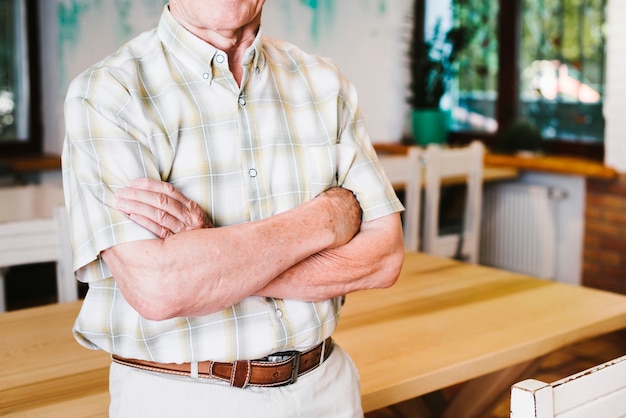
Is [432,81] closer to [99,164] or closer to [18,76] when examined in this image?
[18,76]

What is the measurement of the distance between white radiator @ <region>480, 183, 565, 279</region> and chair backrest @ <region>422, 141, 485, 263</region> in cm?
65

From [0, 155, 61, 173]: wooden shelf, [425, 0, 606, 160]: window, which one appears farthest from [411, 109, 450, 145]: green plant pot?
[0, 155, 61, 173]: wooden shelf

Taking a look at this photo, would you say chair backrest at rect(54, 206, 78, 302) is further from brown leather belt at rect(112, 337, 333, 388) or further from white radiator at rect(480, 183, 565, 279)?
white radiator at rect(480, 183, 565, 279)

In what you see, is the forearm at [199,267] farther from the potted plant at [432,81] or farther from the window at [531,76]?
the potted plant at [432,81]

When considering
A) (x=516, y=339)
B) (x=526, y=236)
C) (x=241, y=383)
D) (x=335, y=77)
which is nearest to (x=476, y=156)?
(x=526, y=236)

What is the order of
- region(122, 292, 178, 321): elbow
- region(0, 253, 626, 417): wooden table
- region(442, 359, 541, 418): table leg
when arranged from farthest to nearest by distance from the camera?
region(442, 359, 541, 418): table leg
region(0, 253, 626, 417): wooden table
region(122, 292, 178, 321): elbow

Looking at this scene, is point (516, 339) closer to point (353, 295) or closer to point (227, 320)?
point (353, 295)

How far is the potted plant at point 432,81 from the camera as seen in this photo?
557 centimetres

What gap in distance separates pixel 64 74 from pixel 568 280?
3175 millimetres

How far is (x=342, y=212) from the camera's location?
136 centimetres

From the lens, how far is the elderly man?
3.85ft

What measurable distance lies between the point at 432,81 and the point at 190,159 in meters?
4.63

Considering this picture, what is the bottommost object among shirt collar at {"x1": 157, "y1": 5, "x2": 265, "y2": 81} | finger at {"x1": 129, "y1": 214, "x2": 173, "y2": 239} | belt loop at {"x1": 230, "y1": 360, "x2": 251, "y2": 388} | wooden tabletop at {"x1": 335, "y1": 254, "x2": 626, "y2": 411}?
wooden tabletop at {"x1": 335, "y1": 254, "x2": 626, "y2": 411}

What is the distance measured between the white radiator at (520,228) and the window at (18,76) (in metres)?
2.85
